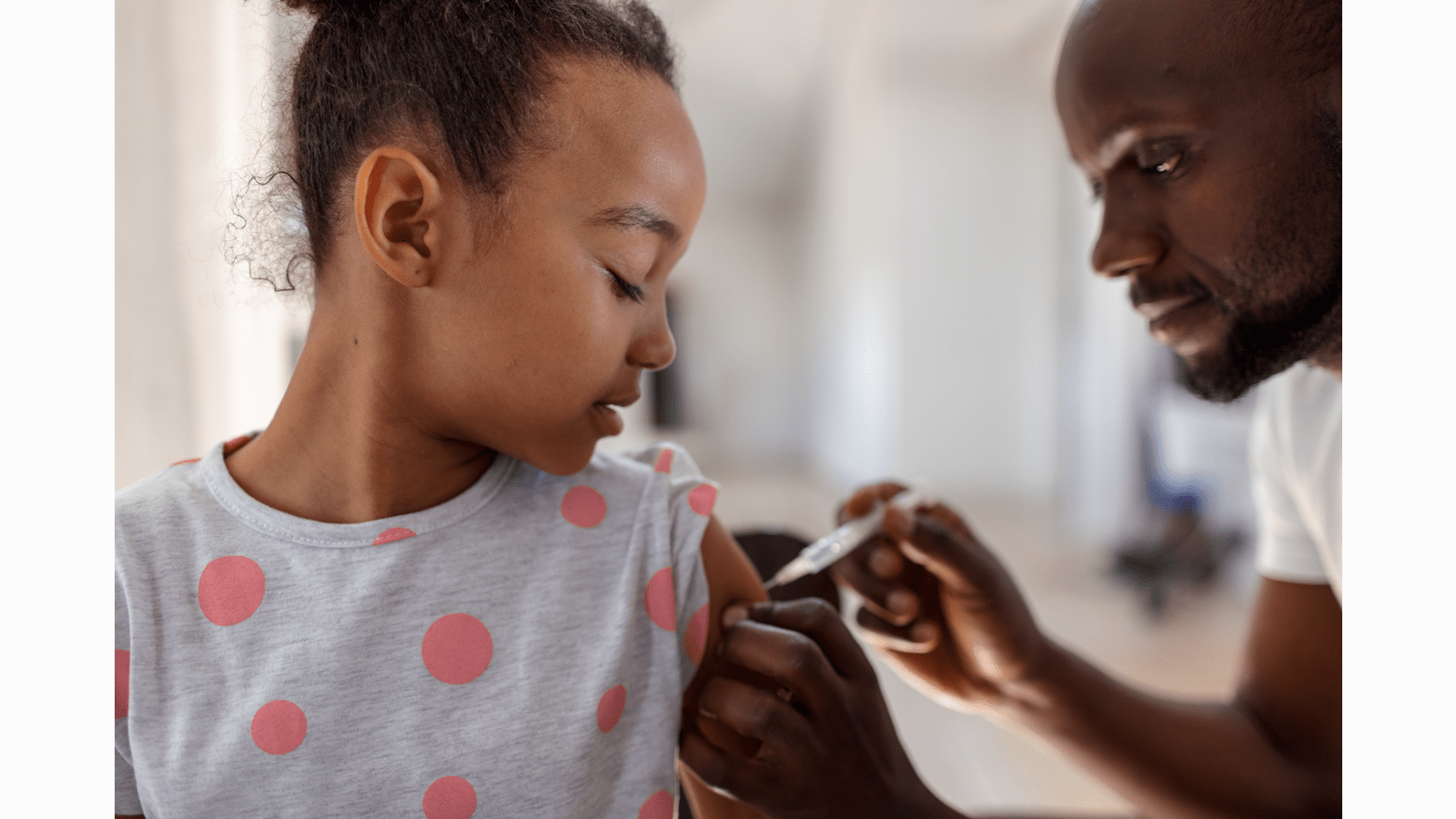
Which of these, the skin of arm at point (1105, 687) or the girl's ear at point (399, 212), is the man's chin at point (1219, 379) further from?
the girl's ear at point (399, 212)

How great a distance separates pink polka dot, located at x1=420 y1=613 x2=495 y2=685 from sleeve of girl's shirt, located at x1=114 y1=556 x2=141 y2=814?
0.53 feet

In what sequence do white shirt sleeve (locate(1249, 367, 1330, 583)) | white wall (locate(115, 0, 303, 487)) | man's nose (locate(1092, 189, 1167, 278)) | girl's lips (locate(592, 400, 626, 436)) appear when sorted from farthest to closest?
white shirt sleeve (locate(1249, 367, 1330, 583)), man's nose (locate(1092, 189, 1167, 278)), girl's lips (locate(592, 400, 626, 436)), white wall (locate(115, 0, 303, 487))

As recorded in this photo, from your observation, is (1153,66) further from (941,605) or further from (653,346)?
(941,605)

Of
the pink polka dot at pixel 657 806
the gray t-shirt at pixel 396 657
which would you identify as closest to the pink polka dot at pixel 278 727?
the gray t-shirt at pixel 396 657

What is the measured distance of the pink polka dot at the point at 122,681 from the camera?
0.46 metres

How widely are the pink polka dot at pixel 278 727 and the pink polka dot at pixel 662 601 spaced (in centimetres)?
22

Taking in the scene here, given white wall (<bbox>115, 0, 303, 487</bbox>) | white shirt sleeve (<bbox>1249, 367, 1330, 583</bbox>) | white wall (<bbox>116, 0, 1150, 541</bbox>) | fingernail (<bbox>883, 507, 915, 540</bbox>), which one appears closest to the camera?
white wall (<bbox>115, 0, 303, 487</bbox>)

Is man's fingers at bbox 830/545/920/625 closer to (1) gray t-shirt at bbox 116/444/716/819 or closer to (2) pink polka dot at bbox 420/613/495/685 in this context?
(1) gray t-shirt at bbox 116/444/716/819

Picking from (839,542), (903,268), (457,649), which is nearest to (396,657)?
(457,649)

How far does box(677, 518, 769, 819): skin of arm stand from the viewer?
52 centimetres

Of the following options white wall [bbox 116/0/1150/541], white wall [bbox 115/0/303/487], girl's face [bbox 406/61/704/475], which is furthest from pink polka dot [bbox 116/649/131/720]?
white wall [bbox 116/0/1150/541]

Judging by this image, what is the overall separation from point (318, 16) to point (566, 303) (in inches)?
9.0

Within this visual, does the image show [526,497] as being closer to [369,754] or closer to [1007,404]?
[369,754]

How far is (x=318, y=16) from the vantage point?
1.58 feet
